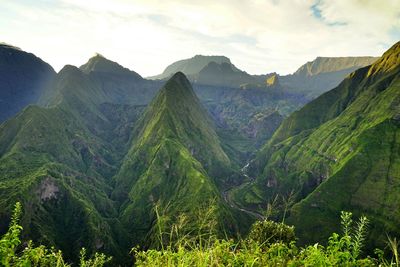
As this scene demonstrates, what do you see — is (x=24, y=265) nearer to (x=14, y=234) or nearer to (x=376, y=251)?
(x=14, y=234)

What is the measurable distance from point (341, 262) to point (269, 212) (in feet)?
19.5

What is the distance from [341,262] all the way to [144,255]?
11.6 metres

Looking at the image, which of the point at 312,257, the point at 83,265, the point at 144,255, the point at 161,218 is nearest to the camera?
the point at 161,218

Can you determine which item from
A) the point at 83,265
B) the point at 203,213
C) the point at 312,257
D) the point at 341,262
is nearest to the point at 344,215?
the point at 312,257

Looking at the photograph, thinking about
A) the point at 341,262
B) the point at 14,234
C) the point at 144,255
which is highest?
the point at 14,234

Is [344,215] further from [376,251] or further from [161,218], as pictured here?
[161,218]

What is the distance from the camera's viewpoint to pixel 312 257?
13594 millimetres

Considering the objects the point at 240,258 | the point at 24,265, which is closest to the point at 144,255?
the point at 240,258

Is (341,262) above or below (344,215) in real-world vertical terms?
below

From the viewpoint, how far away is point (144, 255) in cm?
2117

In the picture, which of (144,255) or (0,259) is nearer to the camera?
(0,259)

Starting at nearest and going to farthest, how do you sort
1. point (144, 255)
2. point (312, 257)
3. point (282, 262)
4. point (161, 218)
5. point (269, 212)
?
1. point (161, 218)
2. point (269, 212)
3. point (312, 257)
4. point (282, 262)
5. point (144, 255)

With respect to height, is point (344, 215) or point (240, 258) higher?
point (344, 215)

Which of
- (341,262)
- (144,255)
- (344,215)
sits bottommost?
(144,255)
